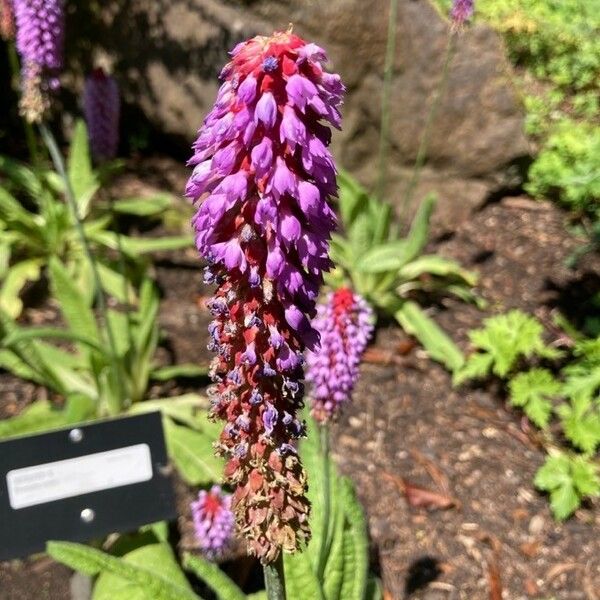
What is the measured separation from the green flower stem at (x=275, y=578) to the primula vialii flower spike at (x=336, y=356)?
0.74 meters

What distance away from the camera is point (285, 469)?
1.74m

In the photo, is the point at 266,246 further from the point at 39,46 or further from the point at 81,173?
the point at 81,173

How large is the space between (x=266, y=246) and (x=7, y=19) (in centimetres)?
280

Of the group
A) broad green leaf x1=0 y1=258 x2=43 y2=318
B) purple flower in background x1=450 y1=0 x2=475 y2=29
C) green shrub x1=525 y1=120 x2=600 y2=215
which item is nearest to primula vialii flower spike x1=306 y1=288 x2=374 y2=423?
purple flower in background x1=450 y1=0 x2=475 y2=29

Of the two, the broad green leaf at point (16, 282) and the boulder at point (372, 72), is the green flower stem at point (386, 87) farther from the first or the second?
the broad green leaf at point (16, 282)

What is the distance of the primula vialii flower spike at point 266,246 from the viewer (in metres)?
1.43

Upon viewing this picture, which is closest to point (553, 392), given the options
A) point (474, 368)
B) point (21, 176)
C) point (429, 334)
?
point (474, 368)

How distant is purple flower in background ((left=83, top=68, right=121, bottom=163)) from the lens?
12.5ft

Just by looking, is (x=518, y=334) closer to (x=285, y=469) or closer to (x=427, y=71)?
(x=427, y=71)

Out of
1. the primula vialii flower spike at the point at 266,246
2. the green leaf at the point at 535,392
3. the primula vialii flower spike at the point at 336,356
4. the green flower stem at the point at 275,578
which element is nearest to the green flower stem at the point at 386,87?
the green leaf at the point at 535,392

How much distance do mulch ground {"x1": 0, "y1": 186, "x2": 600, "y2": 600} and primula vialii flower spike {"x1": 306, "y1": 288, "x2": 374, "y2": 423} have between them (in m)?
1.30

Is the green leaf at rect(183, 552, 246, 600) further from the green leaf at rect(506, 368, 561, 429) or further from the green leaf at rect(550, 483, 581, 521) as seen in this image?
the green leaf at rect(506, 368, 561, 429)

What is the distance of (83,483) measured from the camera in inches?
107

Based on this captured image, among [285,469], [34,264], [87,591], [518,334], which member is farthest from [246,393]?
[34,264]
